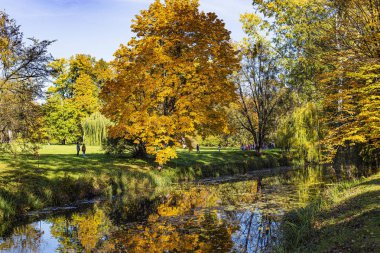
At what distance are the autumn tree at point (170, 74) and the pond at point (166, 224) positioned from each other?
572cm

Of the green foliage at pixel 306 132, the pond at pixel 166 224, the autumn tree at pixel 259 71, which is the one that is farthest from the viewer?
the autumn tree at pixel 259 71

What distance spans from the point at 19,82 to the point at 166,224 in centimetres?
1070

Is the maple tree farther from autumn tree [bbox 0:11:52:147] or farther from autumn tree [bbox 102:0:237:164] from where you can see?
autumn tree [bbox 0:11:52:147]

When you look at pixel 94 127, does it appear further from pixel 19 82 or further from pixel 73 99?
pixel 19 82

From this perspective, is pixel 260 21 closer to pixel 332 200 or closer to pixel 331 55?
pixel 331 55

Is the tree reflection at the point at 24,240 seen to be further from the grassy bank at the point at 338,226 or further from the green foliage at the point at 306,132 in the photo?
the green foliage at the point at 306,132

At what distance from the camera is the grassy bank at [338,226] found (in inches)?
324

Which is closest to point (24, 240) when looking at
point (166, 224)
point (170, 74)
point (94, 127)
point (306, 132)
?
point (166, 224)

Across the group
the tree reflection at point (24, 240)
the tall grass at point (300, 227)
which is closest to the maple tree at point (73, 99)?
the tree reflection at point (24, 240)

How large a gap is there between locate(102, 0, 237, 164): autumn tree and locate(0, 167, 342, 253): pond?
572 centimetres

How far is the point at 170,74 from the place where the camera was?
2614cm

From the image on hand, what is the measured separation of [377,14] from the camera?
51.2ft

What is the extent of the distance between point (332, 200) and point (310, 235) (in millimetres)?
4706

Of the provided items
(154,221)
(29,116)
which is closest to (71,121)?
(29,116)
